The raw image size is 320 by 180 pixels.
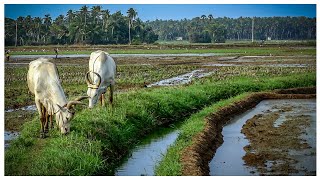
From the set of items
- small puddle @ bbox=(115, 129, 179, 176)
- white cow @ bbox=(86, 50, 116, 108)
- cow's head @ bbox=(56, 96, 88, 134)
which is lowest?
small puddle @ bbox=(115, 129, 179, 176)

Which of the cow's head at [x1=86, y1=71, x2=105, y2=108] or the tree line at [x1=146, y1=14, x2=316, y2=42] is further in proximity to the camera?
the tree line at [x1=146, y1=14, x2=316, y2=42]

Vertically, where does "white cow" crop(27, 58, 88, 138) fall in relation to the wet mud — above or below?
above

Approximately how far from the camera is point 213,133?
11.5 metres

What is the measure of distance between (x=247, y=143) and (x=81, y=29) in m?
39.4

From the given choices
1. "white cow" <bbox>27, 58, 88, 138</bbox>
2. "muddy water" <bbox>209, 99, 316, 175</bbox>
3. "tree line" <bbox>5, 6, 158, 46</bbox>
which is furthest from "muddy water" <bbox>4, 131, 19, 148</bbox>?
"tree line" <bbox>5, 6, 158, 46</bbox>

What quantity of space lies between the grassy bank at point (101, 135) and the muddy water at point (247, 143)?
3.39 ft

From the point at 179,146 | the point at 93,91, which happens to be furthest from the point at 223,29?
the point at 179,146

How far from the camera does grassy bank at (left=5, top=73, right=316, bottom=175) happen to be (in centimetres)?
791

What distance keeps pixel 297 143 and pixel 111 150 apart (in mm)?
4333

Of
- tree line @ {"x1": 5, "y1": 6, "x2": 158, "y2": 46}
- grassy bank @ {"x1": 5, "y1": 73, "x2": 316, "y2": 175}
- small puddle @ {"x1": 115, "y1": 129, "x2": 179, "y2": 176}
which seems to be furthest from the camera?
tree line @ {"x1": 5, "y1": 6, "x2": 158, "y2": 46}

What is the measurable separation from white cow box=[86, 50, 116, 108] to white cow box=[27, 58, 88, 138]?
5.10 ft

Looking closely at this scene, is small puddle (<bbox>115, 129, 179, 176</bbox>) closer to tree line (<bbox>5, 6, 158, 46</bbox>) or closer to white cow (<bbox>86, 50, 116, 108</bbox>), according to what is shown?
white cow (<bbox>86, 50, 116, 108</bbox>)

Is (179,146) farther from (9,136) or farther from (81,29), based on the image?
→ (81,29)
